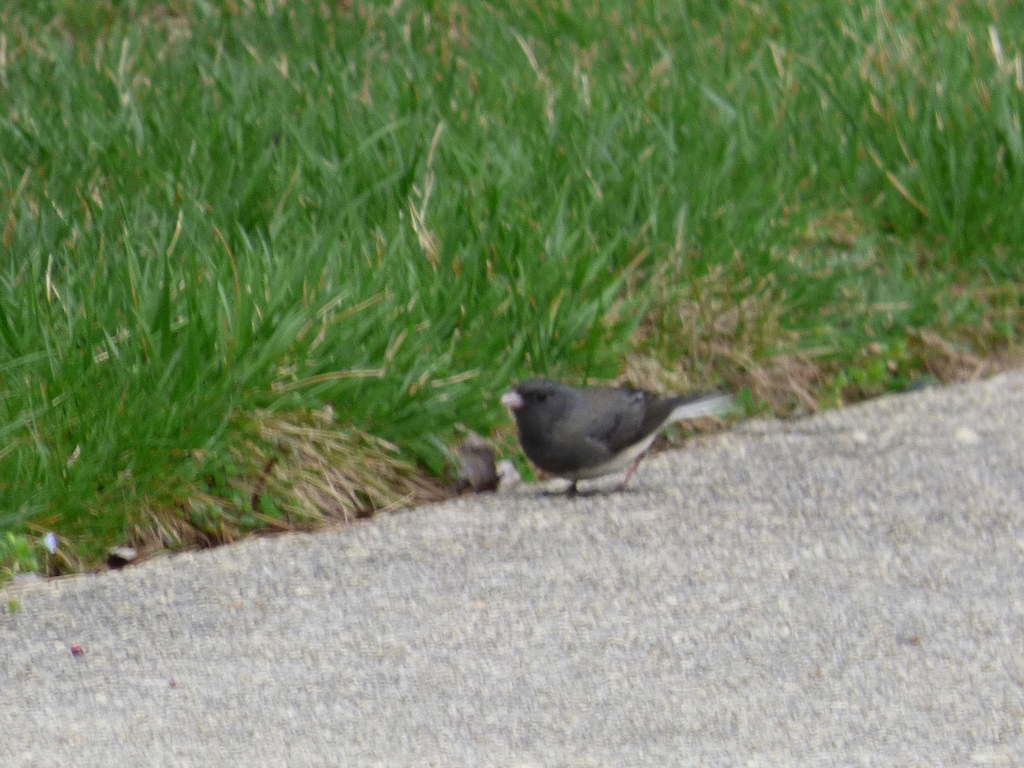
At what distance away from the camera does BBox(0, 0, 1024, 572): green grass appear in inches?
146

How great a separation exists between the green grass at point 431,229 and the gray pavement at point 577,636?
30 centimetres

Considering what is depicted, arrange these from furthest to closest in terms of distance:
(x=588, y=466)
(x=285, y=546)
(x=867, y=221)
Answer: (x=867, y=221) → (x=588, y=466) → (x=285, y=546)

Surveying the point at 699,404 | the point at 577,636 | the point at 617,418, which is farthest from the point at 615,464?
the point at 577,636

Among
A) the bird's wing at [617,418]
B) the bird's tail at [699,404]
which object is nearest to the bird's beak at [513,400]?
the bird's wing at [617,418]

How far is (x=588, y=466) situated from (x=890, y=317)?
1.53 m

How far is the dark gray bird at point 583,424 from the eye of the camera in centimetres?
388

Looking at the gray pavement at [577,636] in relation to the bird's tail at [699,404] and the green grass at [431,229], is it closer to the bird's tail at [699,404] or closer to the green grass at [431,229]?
the bird's tail at [699,404]

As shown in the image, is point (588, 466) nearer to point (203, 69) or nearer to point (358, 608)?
point (358, 608)

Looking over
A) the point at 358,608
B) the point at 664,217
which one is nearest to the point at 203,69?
the point at 664,217

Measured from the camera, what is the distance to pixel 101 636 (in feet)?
10.0

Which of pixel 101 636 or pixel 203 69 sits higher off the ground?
pixel 101 636

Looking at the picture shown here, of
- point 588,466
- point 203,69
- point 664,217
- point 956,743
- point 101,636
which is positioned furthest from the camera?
point 203,69

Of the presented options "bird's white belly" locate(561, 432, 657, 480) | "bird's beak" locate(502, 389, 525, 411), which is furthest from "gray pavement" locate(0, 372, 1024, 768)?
"bird's beak" locate(502, 389, 525, 411)

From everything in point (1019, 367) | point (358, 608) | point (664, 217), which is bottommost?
point (1019, 367)
